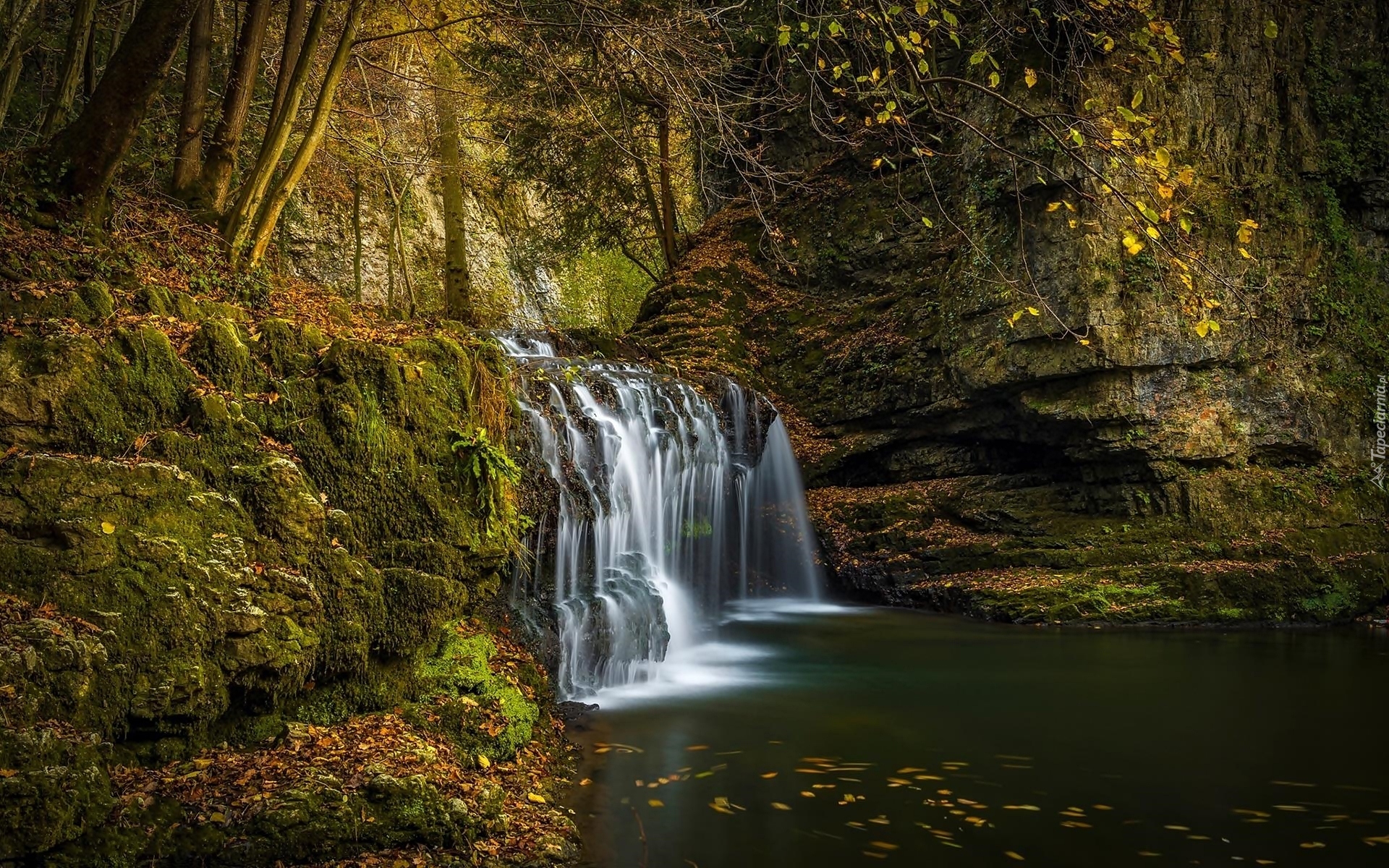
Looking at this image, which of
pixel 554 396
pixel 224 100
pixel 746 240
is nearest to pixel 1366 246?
pixel 746 240

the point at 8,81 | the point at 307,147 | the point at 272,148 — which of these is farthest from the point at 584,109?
the point at 8,81

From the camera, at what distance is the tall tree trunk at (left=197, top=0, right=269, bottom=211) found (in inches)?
323

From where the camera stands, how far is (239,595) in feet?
14.5

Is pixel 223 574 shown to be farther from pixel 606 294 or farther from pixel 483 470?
pixel 606 294

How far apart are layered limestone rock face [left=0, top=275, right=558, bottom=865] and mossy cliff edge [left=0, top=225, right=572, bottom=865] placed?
0.04 feet

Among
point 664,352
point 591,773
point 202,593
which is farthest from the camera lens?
point 664,352

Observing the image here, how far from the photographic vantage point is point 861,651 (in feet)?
34.2

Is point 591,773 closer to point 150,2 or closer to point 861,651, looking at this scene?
point 861,651

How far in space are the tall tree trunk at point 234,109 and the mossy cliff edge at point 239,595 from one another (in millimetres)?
2331

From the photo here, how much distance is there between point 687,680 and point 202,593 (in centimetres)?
526

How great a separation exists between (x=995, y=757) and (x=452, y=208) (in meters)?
12.0

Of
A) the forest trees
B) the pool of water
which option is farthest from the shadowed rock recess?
the pool of water

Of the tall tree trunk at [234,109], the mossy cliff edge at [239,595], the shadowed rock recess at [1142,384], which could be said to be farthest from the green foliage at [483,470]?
the shadowed rock recess at [1142,384]

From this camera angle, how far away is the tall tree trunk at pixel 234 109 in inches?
323
